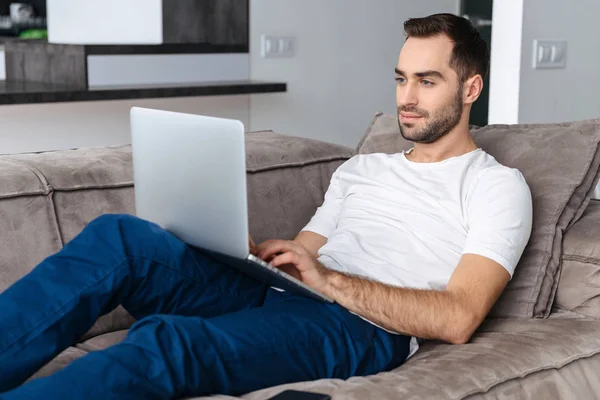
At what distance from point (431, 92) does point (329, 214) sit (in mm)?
381

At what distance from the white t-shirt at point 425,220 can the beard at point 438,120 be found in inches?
2.5

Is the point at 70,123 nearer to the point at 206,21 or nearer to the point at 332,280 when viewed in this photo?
the point at 206,21

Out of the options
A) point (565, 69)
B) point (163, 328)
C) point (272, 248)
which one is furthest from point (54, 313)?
point (565, 69)

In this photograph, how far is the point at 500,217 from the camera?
172 cm

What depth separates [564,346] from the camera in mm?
1724

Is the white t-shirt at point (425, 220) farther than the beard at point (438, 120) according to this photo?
No

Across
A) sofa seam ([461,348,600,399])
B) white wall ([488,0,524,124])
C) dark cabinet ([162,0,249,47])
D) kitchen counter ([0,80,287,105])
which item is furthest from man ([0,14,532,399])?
dark cabinet ([162,0,249,47])

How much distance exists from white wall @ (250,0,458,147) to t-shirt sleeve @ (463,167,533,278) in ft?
7.58

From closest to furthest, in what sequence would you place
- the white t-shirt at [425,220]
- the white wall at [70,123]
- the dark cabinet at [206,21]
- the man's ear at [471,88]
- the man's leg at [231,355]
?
1. the man's leg at [231,355]
2. the white t-shirt at [425,220]
3. the man's ear at [471,88]
4. the white wall at [70,123]
5. the dark cabinet at [206,21]

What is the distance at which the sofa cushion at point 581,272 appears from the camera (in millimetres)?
1901

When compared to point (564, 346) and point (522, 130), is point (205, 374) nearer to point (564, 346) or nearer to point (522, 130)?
point (564, 346)

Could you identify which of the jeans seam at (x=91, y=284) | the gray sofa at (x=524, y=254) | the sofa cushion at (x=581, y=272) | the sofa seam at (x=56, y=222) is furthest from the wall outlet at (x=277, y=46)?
the jeans seam at (x=91, y=284)

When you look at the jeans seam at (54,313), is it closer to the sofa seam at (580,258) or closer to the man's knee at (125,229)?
the man's knee at (125,229)

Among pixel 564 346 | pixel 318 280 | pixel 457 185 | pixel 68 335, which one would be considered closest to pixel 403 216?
pixel 457 185
